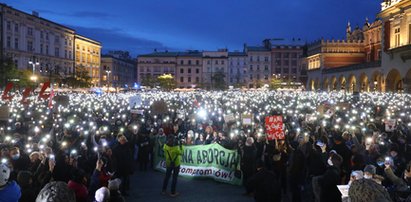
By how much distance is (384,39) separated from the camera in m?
49.6

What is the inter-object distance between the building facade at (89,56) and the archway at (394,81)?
59.6 meters

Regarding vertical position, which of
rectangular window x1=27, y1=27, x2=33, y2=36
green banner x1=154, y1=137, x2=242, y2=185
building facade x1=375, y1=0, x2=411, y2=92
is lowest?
green banner x1=154, y1=137, x2=242, y2=185

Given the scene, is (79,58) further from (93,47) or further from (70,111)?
(70,111)

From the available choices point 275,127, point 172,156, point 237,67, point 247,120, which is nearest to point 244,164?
point 275,127

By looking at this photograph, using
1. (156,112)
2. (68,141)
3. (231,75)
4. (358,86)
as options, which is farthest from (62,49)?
(68,141)

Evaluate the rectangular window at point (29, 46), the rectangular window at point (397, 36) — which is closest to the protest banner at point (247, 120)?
the rectangular window at point (397, 36)

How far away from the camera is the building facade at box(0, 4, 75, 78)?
63875mm

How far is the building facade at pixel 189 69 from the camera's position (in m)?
116

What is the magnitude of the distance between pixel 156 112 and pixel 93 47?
84.4m

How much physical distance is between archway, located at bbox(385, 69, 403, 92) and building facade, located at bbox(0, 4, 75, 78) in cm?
4057

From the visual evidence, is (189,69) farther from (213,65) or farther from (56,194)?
(56,194)

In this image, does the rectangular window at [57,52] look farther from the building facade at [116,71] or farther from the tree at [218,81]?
the tree at [218,81]

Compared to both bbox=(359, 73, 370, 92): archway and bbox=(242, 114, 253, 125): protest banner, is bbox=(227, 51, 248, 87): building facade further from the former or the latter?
bbox=(242, 114, 253, 125): protest banner

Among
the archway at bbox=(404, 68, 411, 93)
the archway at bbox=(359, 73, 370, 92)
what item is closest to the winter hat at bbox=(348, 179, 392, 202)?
the archway at bbox=(404, 68, 411, 93)
